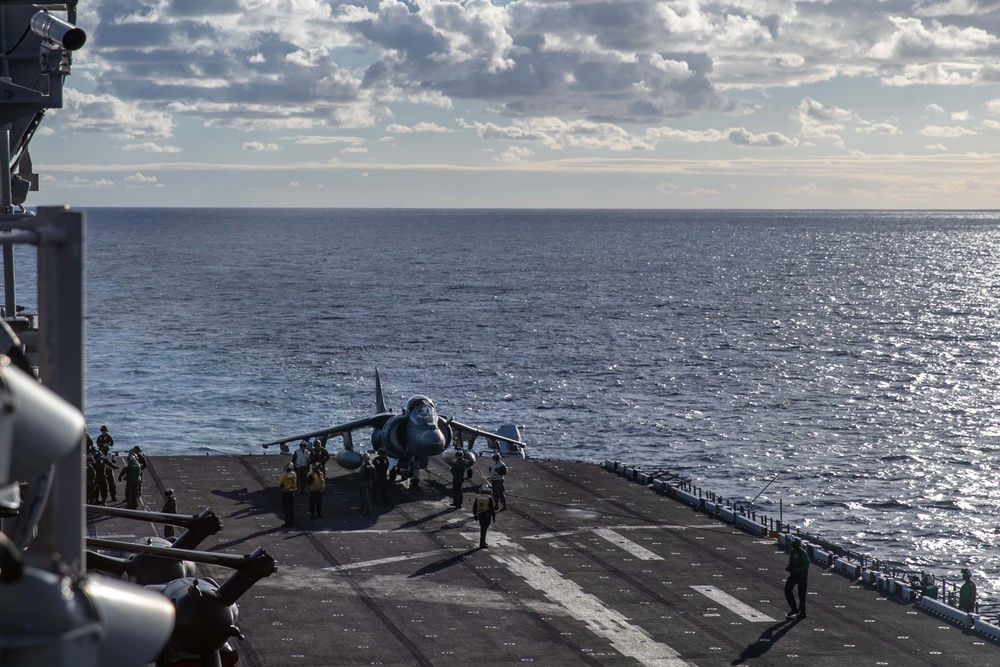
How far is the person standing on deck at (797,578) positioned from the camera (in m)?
26.0

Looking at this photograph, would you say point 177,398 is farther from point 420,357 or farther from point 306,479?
point 306,479

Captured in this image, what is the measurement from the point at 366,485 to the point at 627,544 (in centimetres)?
843

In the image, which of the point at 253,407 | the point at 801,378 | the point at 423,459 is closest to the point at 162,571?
the point at 423,459

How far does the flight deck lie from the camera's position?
2381cm

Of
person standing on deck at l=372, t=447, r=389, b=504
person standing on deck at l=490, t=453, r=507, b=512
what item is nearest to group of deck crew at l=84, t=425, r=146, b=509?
person standing on deck at l=372, t=447, r=389, b=504

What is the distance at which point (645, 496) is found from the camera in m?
39.8

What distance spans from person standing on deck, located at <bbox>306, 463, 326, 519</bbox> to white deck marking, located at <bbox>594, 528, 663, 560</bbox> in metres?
8.53

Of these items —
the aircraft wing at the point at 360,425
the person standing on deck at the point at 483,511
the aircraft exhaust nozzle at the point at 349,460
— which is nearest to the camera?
the person standing on deck at the point at 483,511

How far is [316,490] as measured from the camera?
34.1 meters

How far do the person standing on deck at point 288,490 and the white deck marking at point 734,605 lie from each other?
1191 centimetres

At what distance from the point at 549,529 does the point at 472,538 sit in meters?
2.69

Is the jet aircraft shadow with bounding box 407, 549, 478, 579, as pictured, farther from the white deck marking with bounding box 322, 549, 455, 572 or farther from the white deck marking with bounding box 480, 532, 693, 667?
the white deck marking with bounding box 480, 532, 693, 667

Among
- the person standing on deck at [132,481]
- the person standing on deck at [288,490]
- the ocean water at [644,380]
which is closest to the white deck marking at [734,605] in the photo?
the person standing on deck at [288,490]

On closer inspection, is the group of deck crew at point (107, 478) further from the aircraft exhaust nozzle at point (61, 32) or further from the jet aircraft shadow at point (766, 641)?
the jet aircraft shadow at point (766, 641)
